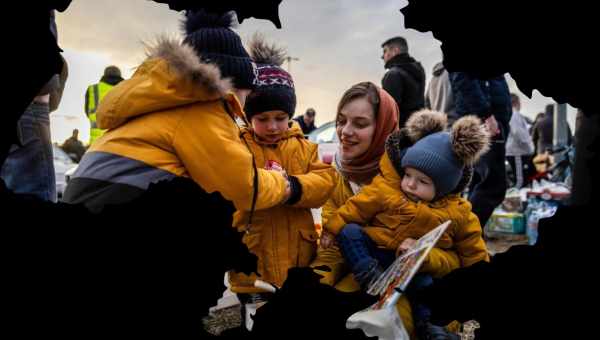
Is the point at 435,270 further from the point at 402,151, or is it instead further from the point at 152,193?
the point at 152,193

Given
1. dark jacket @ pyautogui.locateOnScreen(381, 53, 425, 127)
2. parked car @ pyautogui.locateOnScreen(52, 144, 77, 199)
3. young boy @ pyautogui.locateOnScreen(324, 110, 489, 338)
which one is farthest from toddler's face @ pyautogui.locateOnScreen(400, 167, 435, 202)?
parked car @ pyautogui.locateOnScreen(52, 144, 77, 199)

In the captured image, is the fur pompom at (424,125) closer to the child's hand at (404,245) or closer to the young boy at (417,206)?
the young boy at (417,206)

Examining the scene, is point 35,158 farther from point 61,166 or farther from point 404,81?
point 61,166

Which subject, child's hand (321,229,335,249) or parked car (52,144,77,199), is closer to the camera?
child's hand (321,229,335,249)

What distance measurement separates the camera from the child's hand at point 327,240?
1.67m

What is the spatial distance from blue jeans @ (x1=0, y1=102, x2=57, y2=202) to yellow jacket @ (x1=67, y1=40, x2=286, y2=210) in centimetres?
27

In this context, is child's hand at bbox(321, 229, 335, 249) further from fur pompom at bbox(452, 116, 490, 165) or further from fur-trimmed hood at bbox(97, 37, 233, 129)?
fur-trimmed hood at bbox(97, 37, 233, 129)

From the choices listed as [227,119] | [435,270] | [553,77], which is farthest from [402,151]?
[553,77]

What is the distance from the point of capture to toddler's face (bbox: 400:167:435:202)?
1.66 meters

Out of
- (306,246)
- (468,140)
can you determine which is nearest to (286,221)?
(306,246)

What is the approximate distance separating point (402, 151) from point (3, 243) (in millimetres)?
1627

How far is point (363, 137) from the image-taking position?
1803 mm

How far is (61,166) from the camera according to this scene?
6109 millimetres

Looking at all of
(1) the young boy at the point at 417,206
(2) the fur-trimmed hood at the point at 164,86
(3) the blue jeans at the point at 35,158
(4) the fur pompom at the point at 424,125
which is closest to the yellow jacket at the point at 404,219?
(1) the young boy at the point at 417,206
